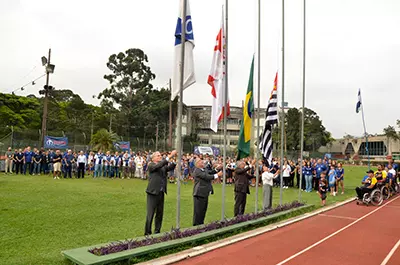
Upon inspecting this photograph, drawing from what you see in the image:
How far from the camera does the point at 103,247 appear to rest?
5945mm

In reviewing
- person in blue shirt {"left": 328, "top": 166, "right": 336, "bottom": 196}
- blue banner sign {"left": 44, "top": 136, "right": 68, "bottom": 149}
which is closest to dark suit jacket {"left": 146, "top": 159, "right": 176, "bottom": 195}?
person in blue shirt {"left": 328, "top": 166, "right": 336, "bottom": 196}

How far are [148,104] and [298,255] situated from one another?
162 feet

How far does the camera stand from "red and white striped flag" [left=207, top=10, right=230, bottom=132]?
354 inches

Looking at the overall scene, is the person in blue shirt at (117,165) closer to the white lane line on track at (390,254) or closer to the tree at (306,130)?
the white lane line on track at (390,254)

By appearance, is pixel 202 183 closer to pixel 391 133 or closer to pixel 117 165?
pixel 117 165

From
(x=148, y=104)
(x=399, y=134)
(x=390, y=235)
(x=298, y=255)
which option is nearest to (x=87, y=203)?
(x=298, y=255)

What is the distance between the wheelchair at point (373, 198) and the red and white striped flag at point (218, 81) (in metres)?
9.21

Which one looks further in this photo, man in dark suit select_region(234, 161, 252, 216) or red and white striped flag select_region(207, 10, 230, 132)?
man in dark suit select_region(234, 161, 252, 216)

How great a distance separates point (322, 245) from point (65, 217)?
6568 millimetres

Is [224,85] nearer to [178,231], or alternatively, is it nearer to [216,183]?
[178,231]

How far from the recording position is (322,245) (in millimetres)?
7875

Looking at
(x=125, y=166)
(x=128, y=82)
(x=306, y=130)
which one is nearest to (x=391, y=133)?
(x=306, y=130)

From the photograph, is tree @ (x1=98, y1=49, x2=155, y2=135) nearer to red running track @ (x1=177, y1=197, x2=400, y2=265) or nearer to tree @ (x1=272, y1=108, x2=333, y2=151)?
tree @ (x1=272, y1=108, x2=333, y2=151)

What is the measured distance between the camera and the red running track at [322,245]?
21.8ft
